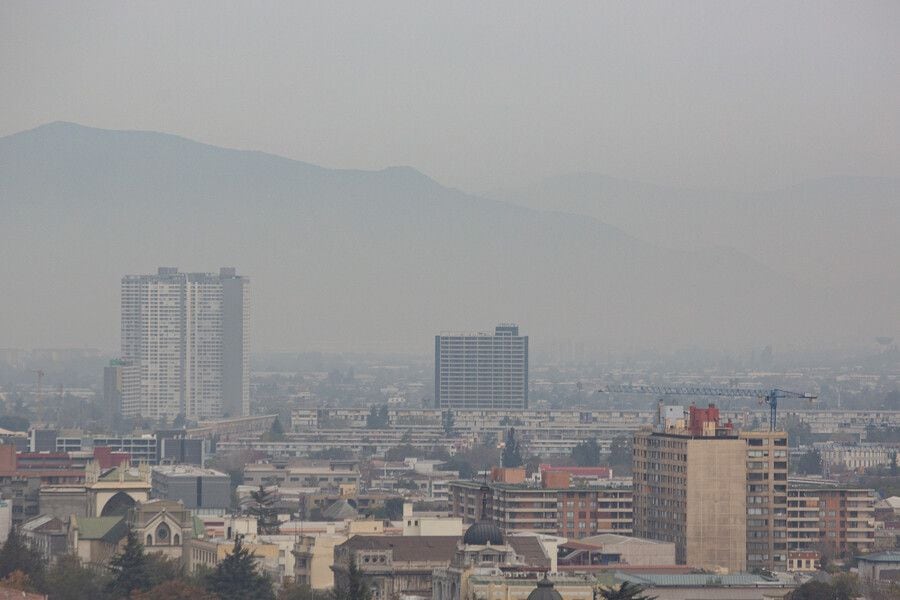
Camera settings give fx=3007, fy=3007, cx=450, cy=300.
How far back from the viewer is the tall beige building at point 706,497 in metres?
105

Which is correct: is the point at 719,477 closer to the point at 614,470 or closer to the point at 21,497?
the point at 21,497

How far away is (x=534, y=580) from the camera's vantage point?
242 ft

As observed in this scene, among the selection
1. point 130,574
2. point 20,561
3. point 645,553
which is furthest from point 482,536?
point 20,561

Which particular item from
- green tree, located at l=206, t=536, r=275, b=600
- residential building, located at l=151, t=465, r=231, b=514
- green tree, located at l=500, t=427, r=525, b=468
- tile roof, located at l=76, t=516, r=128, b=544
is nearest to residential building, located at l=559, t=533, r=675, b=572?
green tree, located at l=206, t=536, r=275, b=600

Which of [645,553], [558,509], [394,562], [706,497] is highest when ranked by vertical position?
[706,497]

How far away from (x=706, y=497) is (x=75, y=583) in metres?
23.7

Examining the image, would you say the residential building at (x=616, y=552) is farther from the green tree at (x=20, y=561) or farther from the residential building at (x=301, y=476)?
the residential building at (x=301, y=476)

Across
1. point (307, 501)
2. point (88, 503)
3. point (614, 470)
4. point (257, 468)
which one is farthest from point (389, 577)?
point (257, 468)

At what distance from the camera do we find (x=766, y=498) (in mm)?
106812

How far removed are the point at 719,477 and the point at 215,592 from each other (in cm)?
2446

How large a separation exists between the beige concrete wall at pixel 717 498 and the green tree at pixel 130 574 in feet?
70.8

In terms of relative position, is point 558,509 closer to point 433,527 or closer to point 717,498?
point 717,498

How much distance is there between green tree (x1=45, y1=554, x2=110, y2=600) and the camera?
302 feet

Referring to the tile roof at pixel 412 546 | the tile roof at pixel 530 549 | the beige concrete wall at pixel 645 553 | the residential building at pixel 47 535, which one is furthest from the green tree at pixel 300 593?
the residential building at pixel 47 535
